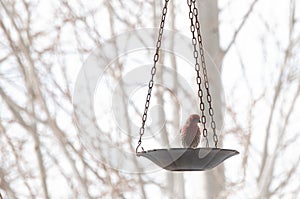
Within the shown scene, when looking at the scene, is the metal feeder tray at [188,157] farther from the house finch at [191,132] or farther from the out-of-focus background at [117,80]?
the out-of-focus background at [117,80]

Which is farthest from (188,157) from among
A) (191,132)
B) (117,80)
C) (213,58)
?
(117,80)

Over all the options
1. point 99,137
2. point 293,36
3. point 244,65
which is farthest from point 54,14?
point 293,36

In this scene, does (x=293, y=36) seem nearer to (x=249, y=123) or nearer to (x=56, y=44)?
(x=249, y=123)

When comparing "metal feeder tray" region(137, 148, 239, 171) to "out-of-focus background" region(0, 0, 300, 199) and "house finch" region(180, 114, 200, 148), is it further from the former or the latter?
"out-of-focus background" region(0, 0, 300, 199)

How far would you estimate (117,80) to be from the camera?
2.98 metres

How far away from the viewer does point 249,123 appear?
124 inches

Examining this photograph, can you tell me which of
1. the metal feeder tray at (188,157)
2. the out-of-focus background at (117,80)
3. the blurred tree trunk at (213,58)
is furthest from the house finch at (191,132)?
the out-of-focus background at (117,80)

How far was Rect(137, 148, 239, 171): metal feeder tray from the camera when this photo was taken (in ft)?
4.79

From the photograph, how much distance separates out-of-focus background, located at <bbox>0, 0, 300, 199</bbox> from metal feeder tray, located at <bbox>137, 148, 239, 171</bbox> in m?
1.47

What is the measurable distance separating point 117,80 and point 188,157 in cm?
155

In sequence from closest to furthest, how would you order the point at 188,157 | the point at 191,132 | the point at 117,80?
the point at 188,157, the point at 191,132, the point at 117,80

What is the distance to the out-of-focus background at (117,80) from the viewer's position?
3053mm

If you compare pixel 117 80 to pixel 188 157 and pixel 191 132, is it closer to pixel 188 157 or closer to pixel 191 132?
pixel 191 132

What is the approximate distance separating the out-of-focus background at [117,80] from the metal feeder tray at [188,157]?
147cm
